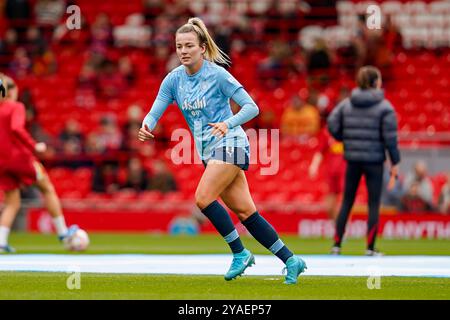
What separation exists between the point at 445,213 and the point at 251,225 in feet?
39.8

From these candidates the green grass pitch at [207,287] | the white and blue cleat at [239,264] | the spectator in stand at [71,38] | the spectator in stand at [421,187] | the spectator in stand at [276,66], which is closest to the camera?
the green grass pitch at [207,287]

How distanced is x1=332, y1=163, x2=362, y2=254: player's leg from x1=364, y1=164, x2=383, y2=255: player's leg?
0.45 ft

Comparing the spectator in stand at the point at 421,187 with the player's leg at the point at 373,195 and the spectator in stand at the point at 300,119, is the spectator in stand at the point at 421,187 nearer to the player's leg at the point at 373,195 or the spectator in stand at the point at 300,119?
the spectator in stand at the point at 300,119

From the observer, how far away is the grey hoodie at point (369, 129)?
1448cm

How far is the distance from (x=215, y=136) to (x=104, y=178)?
14471 millimetres

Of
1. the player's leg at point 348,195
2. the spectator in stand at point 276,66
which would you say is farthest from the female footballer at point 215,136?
the spectator in stand at point 276,66

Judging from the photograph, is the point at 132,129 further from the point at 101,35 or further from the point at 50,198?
the point at 50,198

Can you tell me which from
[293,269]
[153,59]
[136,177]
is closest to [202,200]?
[293,269]

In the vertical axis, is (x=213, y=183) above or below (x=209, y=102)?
below

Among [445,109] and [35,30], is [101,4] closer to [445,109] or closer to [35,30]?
[35,30]

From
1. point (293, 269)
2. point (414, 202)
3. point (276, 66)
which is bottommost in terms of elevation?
point (414, 202)

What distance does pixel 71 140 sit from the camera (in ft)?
80.8

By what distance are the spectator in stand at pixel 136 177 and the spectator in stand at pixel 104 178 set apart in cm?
37

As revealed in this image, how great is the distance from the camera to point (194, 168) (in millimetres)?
25000
